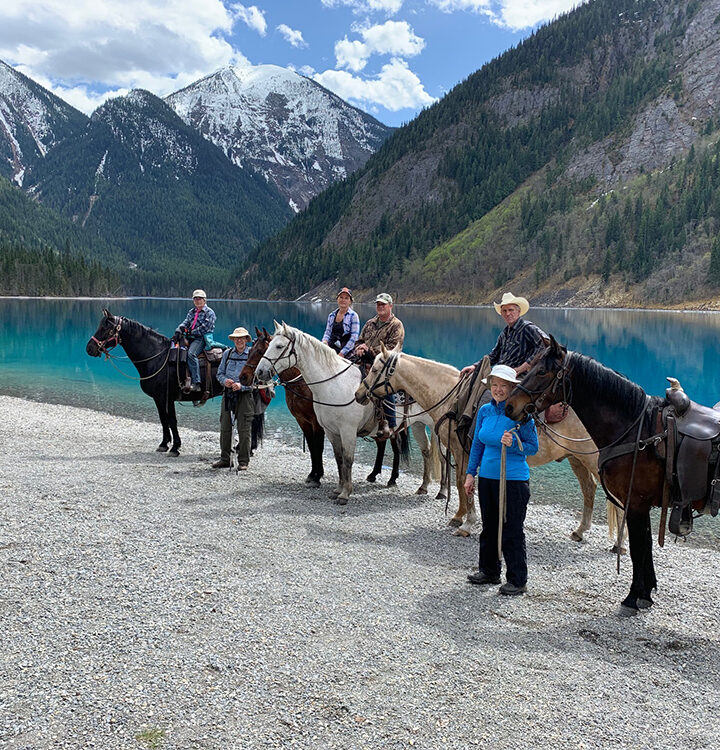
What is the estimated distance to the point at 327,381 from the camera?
1211cm

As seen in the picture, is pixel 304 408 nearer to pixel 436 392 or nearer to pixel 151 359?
pixel 436 392

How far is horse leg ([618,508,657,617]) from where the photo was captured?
7109 mm

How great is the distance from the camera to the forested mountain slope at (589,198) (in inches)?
5000

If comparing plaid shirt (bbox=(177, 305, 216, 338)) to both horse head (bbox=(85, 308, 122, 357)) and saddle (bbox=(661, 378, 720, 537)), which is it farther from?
saddle (bbox=(661, 378, 720, 537))

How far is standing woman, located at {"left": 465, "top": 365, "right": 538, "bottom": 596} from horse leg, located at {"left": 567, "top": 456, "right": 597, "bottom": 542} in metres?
3.40

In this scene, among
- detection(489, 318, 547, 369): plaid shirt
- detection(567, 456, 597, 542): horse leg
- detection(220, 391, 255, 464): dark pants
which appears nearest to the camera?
detection(489, 318, 547, 369): plaid shirt

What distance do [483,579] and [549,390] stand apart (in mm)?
2701

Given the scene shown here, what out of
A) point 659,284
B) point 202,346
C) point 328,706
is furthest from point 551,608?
point 659,284

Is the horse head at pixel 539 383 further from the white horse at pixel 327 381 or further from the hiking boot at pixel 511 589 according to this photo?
the white horse at pixel 327 381

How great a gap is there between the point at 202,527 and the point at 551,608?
212 inches

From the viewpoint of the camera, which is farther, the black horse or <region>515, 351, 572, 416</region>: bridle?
the black horse

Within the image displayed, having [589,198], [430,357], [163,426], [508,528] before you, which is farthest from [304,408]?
[589,198]

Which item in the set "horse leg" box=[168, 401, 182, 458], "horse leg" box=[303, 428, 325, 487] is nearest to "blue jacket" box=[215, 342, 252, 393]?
"horse leg" box=[303, 428, 325, 487]

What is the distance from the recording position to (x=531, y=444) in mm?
7227
